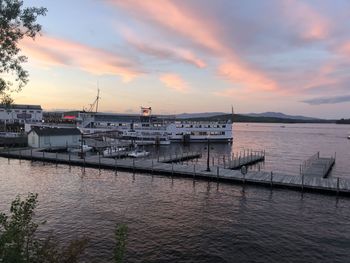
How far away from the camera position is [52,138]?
9644cm

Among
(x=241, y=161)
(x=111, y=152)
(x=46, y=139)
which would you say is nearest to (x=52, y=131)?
(x=46, y=139)

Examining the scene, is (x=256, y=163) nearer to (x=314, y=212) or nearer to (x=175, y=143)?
(x=314, y=212)

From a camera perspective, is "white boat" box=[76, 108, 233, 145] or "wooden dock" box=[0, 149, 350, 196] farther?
"white boat" box=[76, 108, 233, 145]

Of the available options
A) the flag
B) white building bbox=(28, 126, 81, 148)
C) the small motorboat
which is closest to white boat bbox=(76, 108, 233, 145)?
the flag

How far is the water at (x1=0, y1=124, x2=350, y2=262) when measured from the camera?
28406mm

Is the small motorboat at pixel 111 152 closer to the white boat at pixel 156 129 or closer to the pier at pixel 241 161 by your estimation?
the pier at pixel 241 161

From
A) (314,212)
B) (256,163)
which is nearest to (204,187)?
(314,212)

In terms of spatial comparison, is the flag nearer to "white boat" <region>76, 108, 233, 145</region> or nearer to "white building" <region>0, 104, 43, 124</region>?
"white boat" <region>76, 108, 233, 145</region>

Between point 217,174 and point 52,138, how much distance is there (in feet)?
191

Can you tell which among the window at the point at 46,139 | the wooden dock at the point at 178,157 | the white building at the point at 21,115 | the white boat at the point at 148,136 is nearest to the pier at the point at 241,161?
the wooden dock at the point at 178,157

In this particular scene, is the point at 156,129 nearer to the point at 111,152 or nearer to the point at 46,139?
the point at 46,139

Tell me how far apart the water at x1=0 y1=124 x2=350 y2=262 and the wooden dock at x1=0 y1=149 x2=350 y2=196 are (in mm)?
1911

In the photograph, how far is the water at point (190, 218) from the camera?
2841 centimetres

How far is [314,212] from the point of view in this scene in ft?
128
